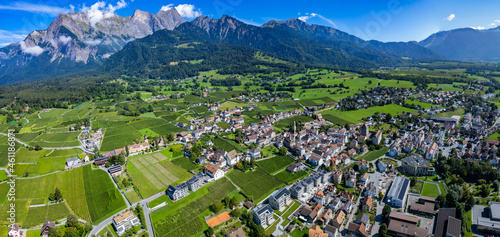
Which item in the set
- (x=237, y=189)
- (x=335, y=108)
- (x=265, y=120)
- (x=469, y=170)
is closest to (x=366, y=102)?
(x=335, y=108)

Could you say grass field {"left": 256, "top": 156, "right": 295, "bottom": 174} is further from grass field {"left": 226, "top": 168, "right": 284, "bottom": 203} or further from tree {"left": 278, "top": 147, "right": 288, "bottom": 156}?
grass field {"left": 226, "top": 168, "right": 284, "bottom": 203}

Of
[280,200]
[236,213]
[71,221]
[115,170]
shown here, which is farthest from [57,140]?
[280,200]

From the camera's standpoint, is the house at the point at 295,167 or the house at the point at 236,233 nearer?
the house at the point at 236,233

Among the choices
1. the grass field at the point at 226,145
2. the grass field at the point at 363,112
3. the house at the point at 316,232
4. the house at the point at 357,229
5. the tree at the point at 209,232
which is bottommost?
the house at the point at 357,229

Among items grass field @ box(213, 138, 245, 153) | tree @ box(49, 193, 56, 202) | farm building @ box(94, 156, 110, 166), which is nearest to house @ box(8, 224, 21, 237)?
tree @ box(49, 193, 56, 202)

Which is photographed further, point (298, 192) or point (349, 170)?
point (349, 170)

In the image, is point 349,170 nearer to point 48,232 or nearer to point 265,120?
point 265,120

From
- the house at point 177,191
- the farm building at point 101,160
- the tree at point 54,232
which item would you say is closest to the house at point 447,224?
the house at point 177,191

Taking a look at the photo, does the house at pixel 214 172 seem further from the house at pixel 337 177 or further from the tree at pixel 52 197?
the tree at pixel 52 197
